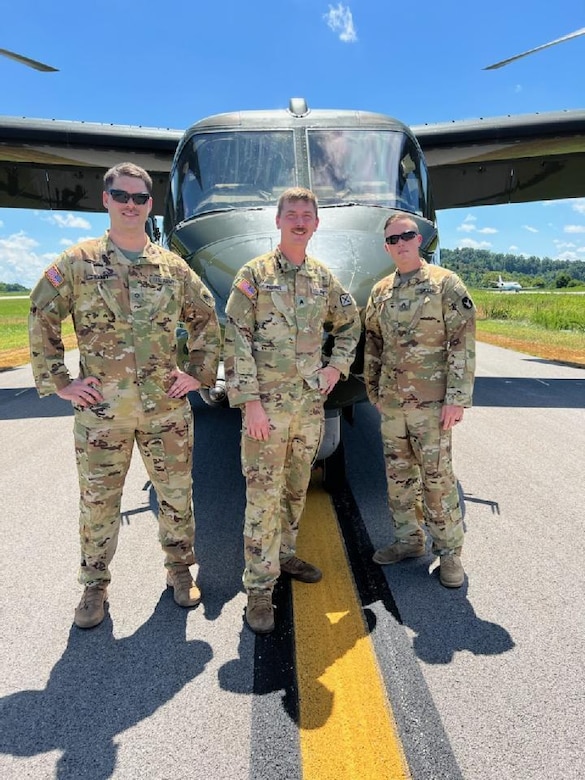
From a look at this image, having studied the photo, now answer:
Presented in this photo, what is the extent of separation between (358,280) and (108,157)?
824 cm

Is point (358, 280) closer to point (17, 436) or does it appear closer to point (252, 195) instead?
point (252, 195)

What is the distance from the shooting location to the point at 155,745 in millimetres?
1884

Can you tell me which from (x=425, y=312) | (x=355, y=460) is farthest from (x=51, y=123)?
(x=425, y=312)

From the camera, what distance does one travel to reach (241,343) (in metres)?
2.55

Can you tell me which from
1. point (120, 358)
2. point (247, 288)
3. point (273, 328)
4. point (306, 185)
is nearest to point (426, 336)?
point (273, 328)

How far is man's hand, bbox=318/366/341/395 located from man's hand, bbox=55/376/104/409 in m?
1.08

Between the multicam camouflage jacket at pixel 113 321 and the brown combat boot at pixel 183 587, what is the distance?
0.89 metres

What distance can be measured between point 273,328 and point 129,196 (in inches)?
35.6

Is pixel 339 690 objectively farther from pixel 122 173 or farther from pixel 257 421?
pixel 122 173

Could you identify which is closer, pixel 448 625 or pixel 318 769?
pixel 318 769

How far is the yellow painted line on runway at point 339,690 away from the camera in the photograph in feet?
5.88

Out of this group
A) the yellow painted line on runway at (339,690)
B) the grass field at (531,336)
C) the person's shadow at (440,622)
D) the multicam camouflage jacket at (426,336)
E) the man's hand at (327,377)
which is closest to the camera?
the yellow painted line on runway at (339,690)

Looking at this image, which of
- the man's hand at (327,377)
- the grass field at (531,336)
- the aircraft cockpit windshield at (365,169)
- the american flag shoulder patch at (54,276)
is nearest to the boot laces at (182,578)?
the man's hand at (327,377)

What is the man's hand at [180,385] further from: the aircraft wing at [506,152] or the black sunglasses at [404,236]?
the aircraft wing at [506,152]
